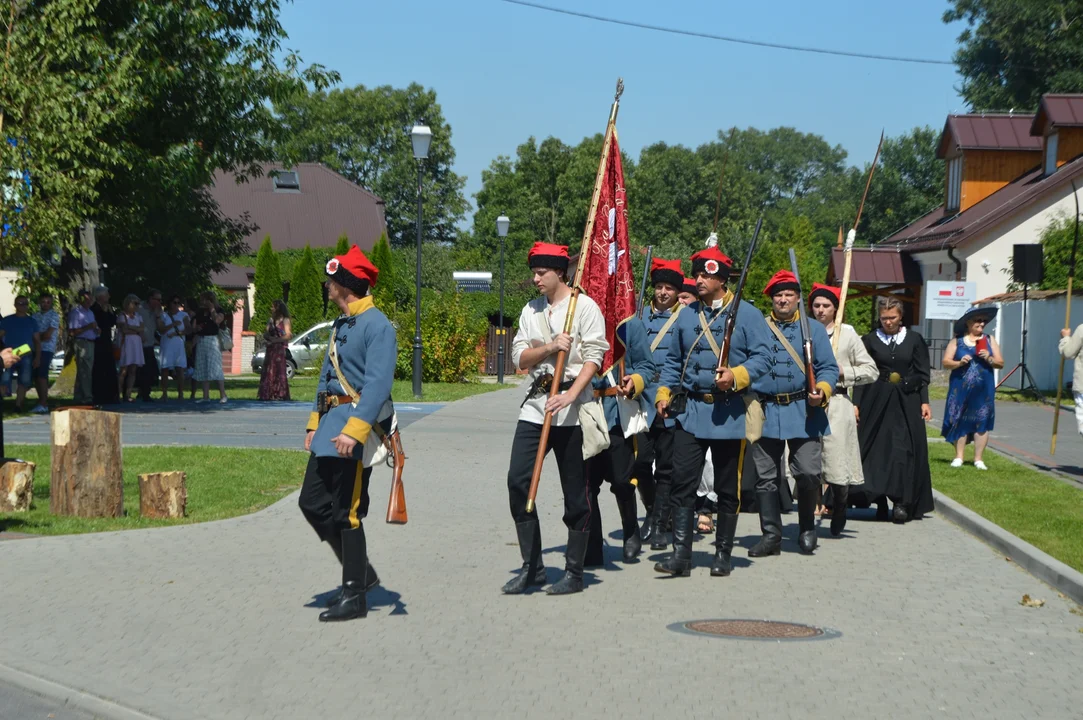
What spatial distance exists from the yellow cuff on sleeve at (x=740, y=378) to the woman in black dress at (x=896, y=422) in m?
3.08

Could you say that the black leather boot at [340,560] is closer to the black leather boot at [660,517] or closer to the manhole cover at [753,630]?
the manhole cover at [753,630]

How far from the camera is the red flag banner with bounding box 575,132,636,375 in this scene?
8.79 metres

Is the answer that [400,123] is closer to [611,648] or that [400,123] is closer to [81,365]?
[81,365]

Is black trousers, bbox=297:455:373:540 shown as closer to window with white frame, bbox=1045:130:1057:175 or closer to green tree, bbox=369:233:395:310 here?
window with white frame, bbox=1045:130:1057:175

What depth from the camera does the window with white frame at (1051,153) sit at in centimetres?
4034

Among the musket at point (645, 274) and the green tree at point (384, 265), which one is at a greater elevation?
the green tree at point (384, 265)

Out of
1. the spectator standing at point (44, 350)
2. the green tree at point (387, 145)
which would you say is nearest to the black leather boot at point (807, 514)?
the spectator standing at point (44, 350)

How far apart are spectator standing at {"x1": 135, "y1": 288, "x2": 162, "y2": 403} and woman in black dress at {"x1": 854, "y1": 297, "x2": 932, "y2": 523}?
46.7ft

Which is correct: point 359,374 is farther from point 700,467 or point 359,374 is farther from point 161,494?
point 161,494

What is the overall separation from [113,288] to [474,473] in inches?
682

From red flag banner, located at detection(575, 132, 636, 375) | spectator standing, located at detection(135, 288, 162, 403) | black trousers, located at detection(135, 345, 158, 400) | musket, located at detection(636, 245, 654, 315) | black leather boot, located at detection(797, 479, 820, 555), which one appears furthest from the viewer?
black trousers, located at detection(135, 345, 158, 400)

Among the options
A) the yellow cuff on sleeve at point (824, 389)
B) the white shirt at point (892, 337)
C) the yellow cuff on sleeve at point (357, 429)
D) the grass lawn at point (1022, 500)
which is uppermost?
the white shirt at point (892, 337)

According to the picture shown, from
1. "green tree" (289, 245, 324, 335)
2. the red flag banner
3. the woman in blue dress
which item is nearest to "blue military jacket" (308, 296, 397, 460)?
the red flag banner

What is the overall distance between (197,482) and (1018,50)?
4894 centimetres
